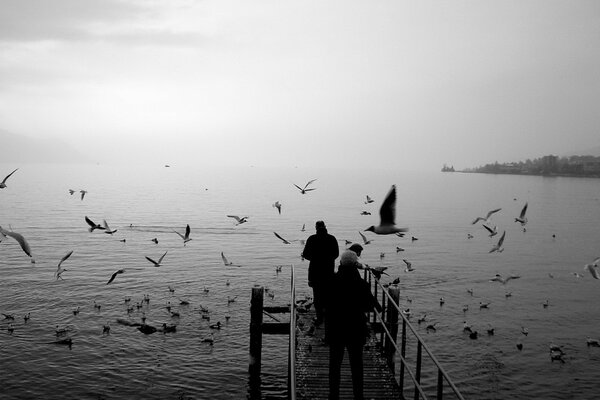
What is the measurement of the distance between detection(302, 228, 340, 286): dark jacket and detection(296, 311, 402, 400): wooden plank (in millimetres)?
2203

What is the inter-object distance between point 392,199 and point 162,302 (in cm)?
2028

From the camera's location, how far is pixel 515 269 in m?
44.4

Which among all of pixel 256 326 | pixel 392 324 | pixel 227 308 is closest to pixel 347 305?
pixel 392 324

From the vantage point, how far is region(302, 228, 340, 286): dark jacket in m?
12.0

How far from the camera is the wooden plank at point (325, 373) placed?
10797 millimetres

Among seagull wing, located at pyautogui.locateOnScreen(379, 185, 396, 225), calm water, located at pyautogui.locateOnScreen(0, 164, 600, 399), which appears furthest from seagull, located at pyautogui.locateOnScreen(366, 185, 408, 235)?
calm water, located at pyautogui.locateOnScreen(0, 164, 600, 399)

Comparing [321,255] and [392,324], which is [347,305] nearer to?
[321,255]

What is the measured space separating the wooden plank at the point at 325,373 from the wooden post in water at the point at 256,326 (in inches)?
75.8

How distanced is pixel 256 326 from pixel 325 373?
187 inches

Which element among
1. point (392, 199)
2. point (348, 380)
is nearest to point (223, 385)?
point (348, 380)

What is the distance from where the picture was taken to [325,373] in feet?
38.6

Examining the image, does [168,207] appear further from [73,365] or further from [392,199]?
[392,199]

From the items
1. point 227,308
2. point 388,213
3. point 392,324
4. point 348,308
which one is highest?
point 388,213

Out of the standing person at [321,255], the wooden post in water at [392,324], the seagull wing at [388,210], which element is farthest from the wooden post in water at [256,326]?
the seagull wing at [388,210]
